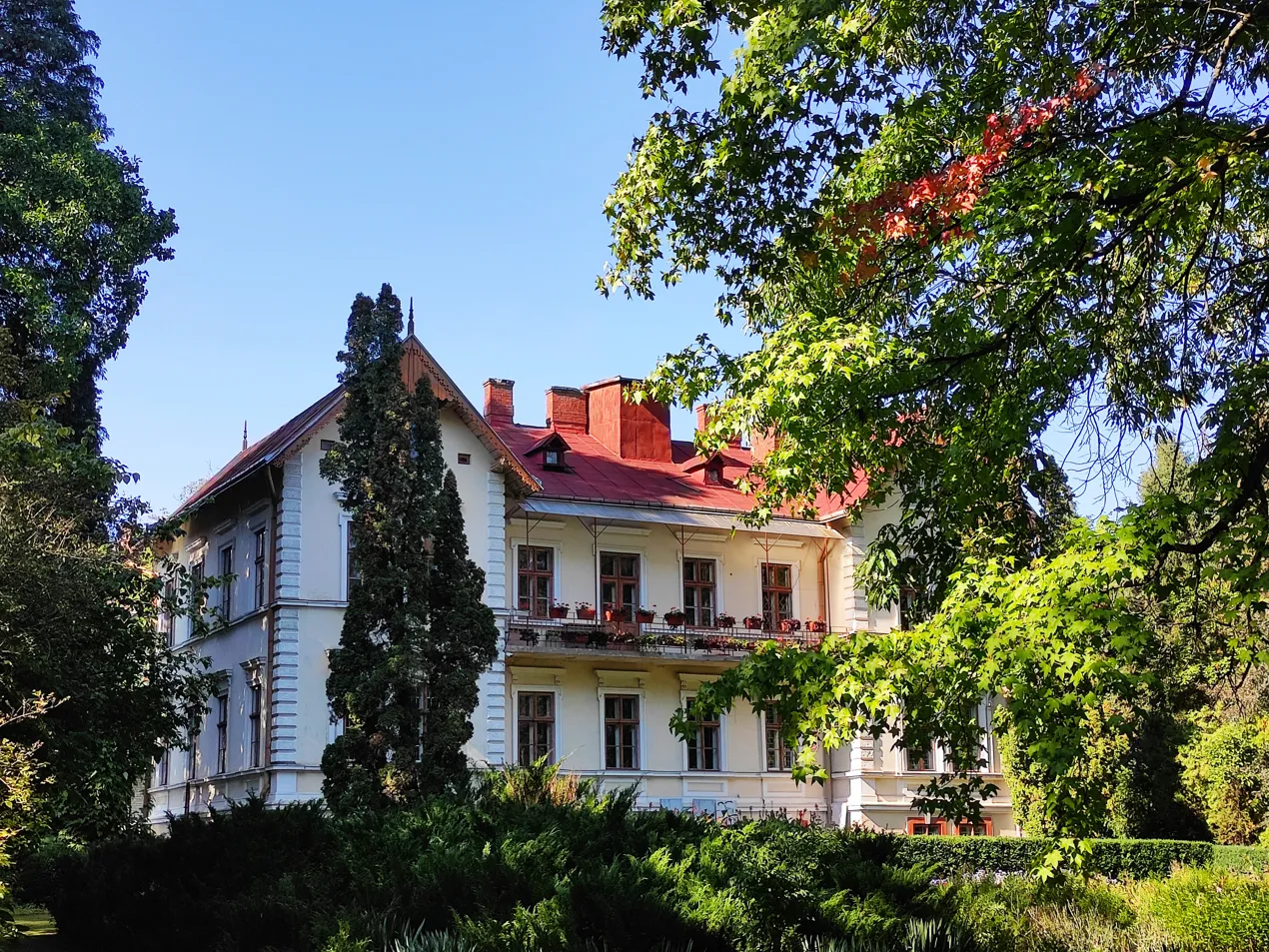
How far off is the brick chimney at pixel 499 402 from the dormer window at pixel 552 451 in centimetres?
375

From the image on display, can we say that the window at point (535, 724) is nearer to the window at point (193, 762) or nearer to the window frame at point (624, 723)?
the window frame at point (624, 723)

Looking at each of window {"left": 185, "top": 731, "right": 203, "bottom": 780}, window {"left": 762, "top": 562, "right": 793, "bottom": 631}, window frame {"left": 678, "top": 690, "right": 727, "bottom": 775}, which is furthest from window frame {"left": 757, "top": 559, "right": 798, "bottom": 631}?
window {"left": 185, "top": 731, "right": 203, "bottom": 780}

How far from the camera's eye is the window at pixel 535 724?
31312 millimetres

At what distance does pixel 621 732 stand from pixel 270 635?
8.58 metres

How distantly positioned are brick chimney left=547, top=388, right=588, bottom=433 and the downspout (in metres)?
11.0

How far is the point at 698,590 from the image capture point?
113 feet

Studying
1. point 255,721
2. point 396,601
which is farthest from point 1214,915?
point 255,721

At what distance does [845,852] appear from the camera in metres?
11.6

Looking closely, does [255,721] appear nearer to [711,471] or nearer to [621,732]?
[621,732]

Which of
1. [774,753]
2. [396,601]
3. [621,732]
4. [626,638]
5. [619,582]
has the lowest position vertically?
[774,753]

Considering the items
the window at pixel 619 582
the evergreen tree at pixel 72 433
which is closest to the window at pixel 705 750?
the window at pixel 619 582

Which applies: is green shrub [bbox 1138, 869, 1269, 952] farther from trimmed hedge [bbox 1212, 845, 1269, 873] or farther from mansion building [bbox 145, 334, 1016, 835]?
mansion building [bbox 145, 334, 1016, 835]

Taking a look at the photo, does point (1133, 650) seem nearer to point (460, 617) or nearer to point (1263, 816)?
point (460, 617)

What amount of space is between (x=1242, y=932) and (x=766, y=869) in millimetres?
3801
